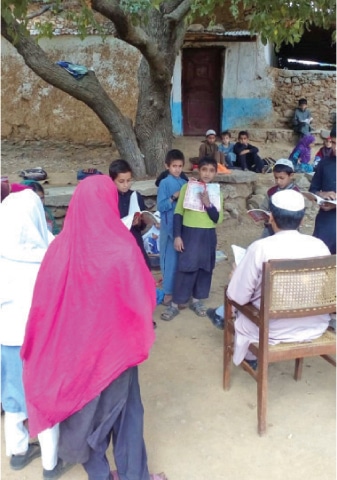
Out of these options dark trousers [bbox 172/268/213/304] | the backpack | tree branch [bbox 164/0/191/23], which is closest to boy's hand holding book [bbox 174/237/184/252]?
dark trousers [bbox 172/268/213/304]

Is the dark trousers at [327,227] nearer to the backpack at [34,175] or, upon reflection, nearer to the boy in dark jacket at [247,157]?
the backpack at [34,175]

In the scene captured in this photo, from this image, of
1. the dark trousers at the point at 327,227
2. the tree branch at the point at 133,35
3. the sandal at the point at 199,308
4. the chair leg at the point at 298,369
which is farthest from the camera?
the tree branch at the point at 133,35

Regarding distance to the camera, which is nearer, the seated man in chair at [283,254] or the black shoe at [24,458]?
the black shoe at [24,458]

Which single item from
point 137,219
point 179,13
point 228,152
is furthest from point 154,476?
point 228,152

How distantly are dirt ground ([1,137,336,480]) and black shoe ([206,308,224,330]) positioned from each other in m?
0.05

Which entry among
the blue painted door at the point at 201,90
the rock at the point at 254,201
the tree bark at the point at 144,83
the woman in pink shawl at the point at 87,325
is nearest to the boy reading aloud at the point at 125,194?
the woman in pink shawl at the point at 87,325

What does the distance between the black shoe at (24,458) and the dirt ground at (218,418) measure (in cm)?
3

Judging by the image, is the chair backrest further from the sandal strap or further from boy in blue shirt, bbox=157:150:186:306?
boy in blue shirt, bbox=157:150:186:306

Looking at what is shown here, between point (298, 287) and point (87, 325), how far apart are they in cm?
118

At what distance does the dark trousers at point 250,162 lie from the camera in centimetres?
990

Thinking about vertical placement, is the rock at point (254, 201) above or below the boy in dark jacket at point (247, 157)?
below

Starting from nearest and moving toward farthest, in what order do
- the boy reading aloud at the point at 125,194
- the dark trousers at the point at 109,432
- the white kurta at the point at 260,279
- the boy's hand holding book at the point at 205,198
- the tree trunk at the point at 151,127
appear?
the dark trousers at the point at 109,432
the white kurta at the point at 260,279
the boy reading aloud at the point at 125,194
the boy's hand holding book at the point at 205,198
the tree trunk at the point at 151,127

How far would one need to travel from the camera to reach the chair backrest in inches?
100

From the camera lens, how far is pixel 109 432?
7.22ft
